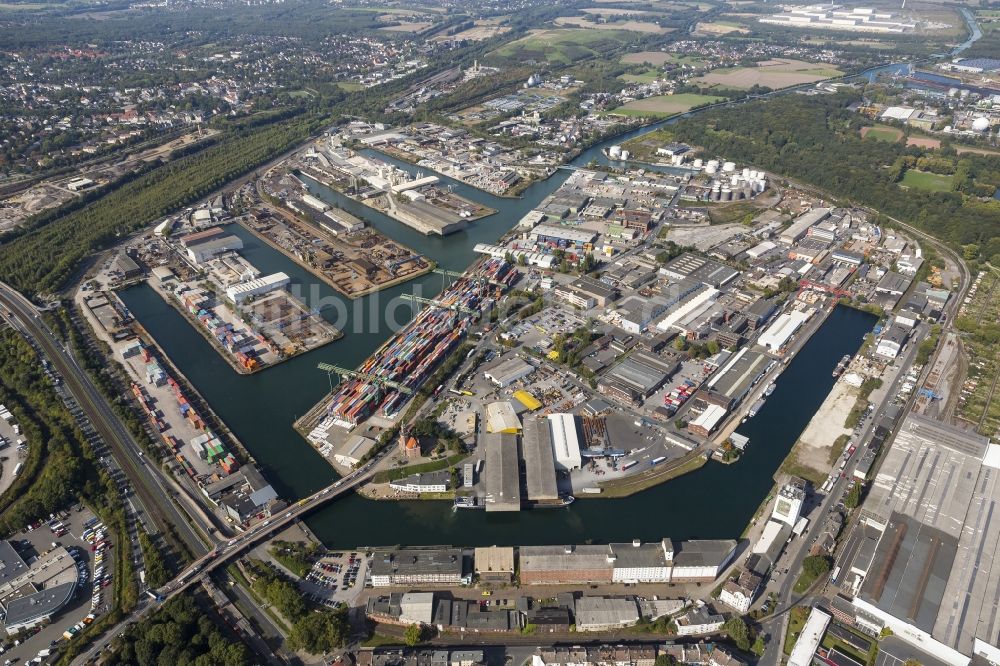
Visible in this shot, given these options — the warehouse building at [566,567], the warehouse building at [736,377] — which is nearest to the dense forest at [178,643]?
the warehouse building at [566,567]

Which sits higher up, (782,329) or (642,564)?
(782,329)

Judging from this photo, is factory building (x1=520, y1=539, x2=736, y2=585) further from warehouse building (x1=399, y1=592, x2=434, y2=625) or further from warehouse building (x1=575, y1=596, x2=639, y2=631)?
warehouse building (x1=399, y1=592, x2=434, y2=625)

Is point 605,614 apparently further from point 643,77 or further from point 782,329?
point 643,77

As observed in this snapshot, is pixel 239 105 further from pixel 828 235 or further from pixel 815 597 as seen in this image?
pixel 815 597

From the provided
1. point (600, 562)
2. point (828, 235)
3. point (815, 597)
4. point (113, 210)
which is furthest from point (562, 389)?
point (113, 210)

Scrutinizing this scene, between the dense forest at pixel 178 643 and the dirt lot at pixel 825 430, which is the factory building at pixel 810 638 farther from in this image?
the dense forest at pixel 178 643

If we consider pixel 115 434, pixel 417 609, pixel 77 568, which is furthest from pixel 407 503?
pixel 115 434
